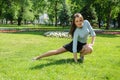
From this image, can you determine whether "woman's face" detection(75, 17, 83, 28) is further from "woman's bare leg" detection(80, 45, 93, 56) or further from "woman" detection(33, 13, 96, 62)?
"woman's bare leg" detection(80, 45, 93, 56)

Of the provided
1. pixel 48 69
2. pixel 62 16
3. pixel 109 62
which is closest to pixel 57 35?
pixel 109 62

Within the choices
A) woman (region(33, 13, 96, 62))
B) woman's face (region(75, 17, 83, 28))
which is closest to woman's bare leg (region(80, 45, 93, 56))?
woman (region(33, 13, 96, 62))

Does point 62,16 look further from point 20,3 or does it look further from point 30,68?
point 30,68

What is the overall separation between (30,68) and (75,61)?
1549 millimetres

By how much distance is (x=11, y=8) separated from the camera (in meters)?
46.7

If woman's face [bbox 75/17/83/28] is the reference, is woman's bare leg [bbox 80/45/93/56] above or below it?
below

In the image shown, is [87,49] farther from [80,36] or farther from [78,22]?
[78,22]

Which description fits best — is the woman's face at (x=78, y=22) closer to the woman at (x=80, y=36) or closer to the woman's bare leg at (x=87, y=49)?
the woman at (x=80, y=36)

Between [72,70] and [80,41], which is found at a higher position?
[80,41]

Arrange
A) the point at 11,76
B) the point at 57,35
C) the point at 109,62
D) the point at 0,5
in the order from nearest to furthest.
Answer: the point at 11,76 < the point at 109,62 < the point at 57,35 < the point at 0,5

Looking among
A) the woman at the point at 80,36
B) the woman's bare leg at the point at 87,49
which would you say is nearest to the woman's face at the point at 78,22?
the woman at the point at 80,36

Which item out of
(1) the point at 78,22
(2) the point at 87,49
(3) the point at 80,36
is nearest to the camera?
(2) the point at 87,49

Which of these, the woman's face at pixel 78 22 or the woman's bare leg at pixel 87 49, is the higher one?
the woman's face at pixel 78 22

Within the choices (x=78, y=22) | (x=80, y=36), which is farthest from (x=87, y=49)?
(x=78, y=22)
